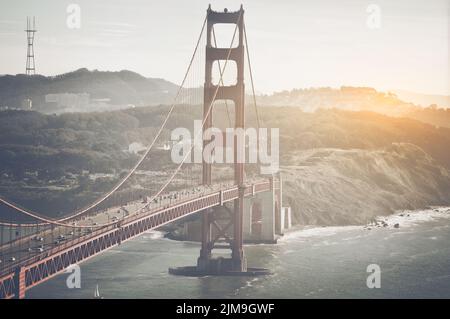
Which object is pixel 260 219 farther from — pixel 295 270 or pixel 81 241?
pixel 81 241

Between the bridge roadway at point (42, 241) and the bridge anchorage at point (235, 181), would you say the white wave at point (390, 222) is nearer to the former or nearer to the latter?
the bridge anchorage at point (235, 181)

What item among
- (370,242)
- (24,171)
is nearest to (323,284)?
(370,242)

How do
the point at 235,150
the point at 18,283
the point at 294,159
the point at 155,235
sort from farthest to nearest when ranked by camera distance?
the point at 294,159, the point at 155,235, the point at 235,150, the point at 18,283

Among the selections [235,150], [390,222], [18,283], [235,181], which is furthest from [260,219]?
[18,283]

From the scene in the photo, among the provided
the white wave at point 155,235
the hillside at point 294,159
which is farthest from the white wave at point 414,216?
the white wave at point 155,235

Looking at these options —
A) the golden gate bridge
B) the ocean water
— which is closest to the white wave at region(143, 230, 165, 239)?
the ocean water
